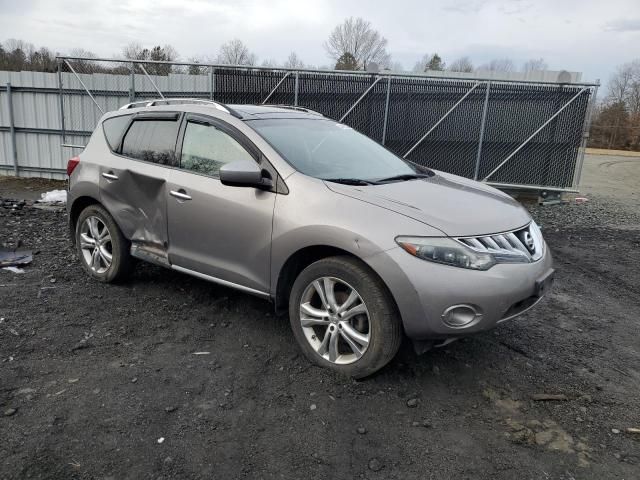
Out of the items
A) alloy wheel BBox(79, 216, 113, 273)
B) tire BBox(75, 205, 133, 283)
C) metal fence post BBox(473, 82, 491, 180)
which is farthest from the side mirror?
metal fence post BBox(473, 82, 491, 180)

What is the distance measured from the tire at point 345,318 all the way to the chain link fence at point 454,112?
7941 millimetres

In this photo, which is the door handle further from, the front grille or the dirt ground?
the front grille

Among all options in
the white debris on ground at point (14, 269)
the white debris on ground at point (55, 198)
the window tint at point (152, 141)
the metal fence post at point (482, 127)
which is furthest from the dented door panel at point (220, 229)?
the metal fence post at point (482, 127)

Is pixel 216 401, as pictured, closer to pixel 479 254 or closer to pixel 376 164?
pixel 479 254

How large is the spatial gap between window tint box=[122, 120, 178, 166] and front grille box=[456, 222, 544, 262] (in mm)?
2479

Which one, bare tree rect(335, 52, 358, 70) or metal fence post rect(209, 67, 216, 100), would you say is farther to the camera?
bare tree rect(335, 52, 358, 70)

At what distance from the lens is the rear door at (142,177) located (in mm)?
4289

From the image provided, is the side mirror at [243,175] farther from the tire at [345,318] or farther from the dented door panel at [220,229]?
the tire at [345,318]

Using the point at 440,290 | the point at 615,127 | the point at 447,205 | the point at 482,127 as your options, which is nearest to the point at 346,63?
the point at 615,127

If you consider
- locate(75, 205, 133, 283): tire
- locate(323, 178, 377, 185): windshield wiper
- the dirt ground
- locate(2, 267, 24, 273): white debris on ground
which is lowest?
locate(2, 267, 24, 273): white debris on ground

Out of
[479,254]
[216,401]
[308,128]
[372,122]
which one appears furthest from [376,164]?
[372,122]

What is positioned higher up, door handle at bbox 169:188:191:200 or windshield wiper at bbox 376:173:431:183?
windshield wiper at bbox 376:173:431:183

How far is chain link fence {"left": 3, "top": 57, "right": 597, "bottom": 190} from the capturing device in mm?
10500

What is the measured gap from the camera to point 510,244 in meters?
3.23
